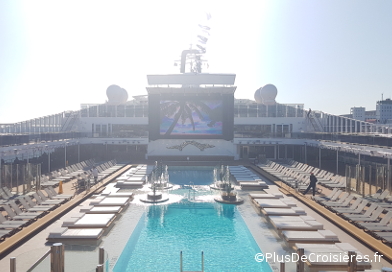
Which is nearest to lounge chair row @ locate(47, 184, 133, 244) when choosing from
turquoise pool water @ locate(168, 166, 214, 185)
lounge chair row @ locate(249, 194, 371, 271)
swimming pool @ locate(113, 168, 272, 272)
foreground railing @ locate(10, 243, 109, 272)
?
swimming pool @ locate(113, 168, 272, 272)

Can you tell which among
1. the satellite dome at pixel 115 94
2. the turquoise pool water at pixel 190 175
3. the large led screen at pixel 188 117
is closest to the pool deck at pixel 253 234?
the turquoise pool water at pixel 190 175

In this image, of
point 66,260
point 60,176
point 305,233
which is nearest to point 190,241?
point 305,233

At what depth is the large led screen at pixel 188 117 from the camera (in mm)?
26531

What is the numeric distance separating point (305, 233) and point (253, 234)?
145 cm

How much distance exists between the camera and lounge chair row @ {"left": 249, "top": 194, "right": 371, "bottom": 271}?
6523 mm

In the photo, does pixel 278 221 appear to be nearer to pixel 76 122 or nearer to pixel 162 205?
pixel 162 205

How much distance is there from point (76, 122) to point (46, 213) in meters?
21.1

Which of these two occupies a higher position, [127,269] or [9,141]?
[9,141]

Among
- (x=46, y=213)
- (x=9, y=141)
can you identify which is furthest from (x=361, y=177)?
(x=9, y=141)

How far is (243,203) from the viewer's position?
12750 mm

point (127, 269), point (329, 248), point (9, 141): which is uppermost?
point (9, 141)

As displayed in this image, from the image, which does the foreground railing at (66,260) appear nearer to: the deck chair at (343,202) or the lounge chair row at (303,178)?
the deck chair at (343,202)

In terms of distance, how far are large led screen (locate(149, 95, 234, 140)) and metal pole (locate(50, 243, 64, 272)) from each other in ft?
69.0

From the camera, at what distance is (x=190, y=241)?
8656 mm
